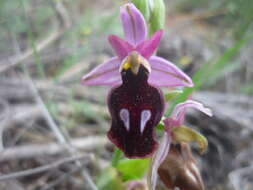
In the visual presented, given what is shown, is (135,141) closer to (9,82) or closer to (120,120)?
(120,120)

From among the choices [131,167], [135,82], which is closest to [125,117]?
[135,82]

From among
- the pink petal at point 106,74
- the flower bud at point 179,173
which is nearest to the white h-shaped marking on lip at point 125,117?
the pink petal at point 106,74

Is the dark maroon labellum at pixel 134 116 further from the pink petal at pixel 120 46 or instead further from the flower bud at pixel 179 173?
the flower bud at pixel 179 173

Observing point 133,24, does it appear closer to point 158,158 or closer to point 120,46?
A: point 120,46

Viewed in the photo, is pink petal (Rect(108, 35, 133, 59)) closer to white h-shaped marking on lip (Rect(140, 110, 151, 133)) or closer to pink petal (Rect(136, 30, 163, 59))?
pink petal (Rect(136, 30, 163, 59))

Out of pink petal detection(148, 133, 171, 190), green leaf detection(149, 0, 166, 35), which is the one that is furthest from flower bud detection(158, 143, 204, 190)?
green leaf detection(149, 0, 166, 35)

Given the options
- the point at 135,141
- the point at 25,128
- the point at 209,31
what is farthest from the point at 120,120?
the point at 209,31
